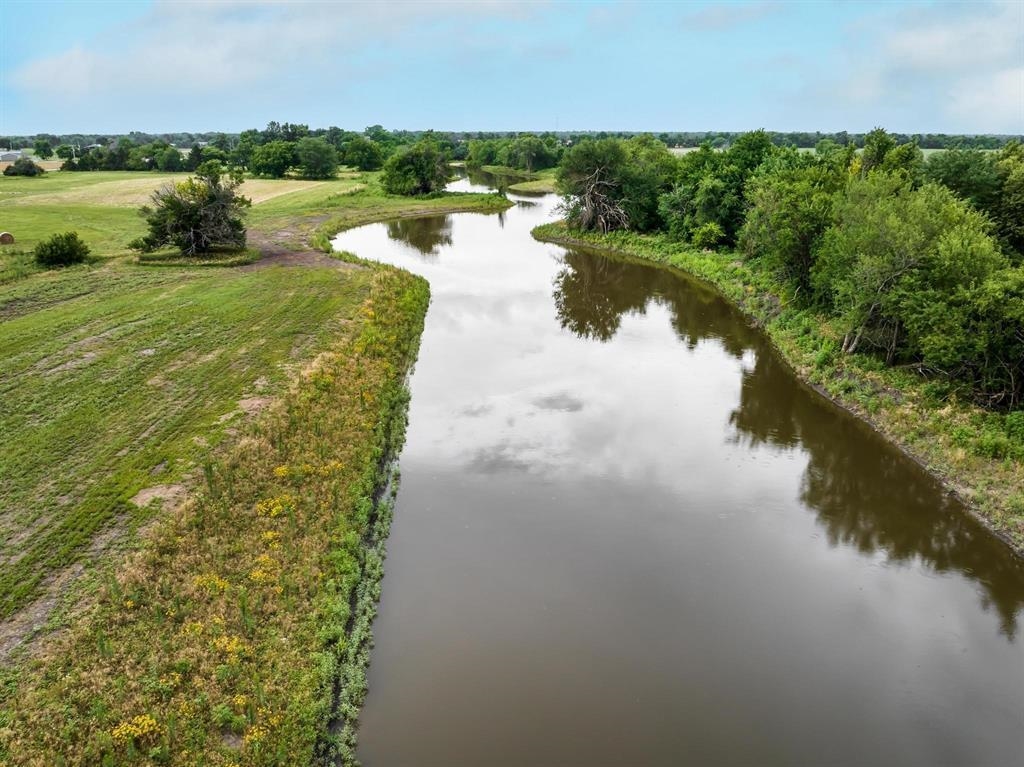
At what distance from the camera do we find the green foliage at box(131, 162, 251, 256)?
40.1 meters

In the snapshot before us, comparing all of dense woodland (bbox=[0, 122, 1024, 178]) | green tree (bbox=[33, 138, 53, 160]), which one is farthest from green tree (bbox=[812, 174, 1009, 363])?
green tree (bbox=[33, 138, 53, 160])

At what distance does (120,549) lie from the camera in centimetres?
1402

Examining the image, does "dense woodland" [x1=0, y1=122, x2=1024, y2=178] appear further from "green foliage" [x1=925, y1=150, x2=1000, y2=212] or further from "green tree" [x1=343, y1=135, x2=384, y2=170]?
"green foliage" [x1=925, y1=150, x2=1000, y2=212]

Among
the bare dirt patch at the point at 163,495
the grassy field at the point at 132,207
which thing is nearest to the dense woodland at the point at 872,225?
the grassy field at the point at 132,207

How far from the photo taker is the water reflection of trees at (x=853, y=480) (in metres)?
15.8

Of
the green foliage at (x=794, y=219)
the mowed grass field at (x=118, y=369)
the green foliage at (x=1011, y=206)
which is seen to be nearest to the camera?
the mowed grass field at (x=118, y=369)

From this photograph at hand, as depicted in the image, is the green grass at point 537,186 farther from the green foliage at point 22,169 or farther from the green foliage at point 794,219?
the green foliage at point 22,169

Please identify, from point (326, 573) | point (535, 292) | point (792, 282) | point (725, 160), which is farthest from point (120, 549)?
point (725, 160)

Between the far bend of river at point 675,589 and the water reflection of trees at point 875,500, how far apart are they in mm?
77

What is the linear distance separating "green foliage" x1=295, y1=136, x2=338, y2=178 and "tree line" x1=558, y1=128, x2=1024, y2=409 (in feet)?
174

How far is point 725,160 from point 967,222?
91.7 feet

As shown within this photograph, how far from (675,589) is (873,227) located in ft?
57.4

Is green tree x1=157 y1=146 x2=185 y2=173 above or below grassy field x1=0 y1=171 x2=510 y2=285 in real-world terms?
above

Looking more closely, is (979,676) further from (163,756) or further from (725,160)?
(725,160)
